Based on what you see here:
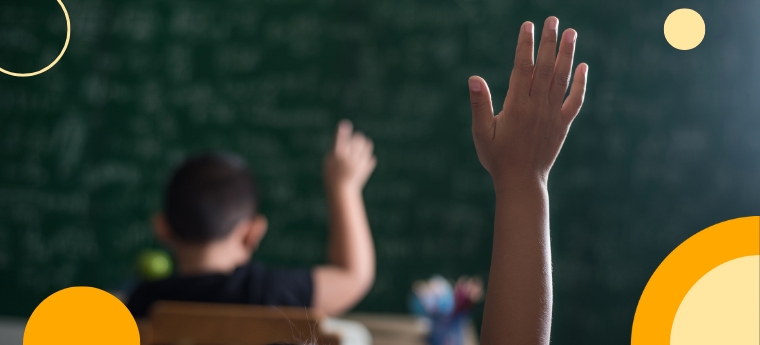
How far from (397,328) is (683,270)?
199cm

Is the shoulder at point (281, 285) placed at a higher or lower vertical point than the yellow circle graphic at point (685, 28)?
lower

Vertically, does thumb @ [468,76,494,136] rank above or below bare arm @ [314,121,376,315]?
above

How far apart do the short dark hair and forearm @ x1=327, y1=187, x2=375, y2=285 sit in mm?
240

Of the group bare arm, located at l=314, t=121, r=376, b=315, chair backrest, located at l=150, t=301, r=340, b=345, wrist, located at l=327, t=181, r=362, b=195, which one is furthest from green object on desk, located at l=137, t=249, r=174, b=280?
chair backrest, located at l=150, t=301, r=340, b=345

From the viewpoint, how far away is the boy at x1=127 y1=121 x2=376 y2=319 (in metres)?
1.35

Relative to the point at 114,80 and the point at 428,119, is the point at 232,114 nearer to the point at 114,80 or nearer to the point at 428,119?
the point at 114,80

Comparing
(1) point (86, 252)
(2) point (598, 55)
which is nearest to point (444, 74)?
(2) point (598, 55)

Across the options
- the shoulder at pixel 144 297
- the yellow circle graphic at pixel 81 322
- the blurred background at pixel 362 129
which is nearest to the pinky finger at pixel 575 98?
the yellow circle graphic at pixel 81 322

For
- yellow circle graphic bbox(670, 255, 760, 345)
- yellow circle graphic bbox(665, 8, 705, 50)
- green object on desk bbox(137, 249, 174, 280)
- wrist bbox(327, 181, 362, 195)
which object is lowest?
green object on desk bbox(137, 249, 174, 280)

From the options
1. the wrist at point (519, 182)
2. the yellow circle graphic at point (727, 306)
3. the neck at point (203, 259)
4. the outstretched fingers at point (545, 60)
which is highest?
the outstretched fingers at point (545, 60)

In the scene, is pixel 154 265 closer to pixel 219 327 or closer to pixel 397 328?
pixel 397 328

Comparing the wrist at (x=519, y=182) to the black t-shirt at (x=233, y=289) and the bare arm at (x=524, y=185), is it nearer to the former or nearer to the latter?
the bare arm at (x=524, y=185)

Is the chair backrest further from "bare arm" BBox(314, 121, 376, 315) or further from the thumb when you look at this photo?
the thumb

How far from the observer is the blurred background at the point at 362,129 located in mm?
2424
